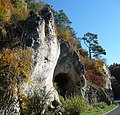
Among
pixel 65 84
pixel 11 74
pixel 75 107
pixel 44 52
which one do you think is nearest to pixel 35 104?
pixel 11 74

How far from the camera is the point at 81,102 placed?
2467cm

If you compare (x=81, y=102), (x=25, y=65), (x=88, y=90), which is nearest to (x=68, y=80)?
(x=88, y=90)

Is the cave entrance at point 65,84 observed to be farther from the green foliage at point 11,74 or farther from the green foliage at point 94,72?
the green foliage at point 11,74

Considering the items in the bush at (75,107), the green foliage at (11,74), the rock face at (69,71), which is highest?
the rock face at (69,71)

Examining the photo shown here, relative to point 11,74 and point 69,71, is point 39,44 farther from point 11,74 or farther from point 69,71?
point 69,71

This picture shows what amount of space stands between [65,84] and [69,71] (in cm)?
270

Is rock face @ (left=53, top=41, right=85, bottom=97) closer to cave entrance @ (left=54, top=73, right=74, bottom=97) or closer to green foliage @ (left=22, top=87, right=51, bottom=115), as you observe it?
cave entrance @ (left=54, top=73, right=74, bottom=97)

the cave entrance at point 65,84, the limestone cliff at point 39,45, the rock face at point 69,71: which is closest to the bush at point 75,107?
the limestone cliff at point 39,45

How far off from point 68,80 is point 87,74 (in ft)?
34.1

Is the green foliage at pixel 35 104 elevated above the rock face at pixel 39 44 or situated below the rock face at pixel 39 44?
below

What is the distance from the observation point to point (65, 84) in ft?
125

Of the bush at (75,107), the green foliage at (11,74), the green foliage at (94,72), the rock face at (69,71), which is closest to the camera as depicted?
the green foliage at (11,74)

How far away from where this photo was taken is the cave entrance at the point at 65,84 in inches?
1450

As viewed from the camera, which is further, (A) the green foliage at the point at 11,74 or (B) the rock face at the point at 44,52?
(B) the rock face at the point at 44,52
